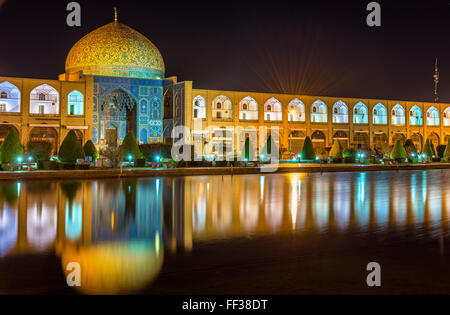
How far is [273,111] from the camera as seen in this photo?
1206 inches

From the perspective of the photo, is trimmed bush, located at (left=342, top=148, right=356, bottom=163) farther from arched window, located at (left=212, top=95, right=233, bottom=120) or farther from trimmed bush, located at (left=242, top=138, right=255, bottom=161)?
arched window, located at (left=212, top=95, right=233, bottom=120)

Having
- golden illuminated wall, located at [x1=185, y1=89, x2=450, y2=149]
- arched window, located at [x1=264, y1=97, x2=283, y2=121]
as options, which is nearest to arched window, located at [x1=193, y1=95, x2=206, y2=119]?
golden illuminated wall, located at [x1=185, y1=89, x2=450, y2=149]

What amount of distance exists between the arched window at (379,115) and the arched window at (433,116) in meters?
3.61

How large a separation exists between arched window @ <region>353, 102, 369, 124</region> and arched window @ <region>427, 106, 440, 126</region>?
5.06m

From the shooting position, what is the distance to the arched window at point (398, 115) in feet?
111

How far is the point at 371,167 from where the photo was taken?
19.2m

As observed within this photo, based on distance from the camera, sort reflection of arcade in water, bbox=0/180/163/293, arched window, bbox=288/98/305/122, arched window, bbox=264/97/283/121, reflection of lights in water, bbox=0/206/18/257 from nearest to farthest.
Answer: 1. reflection of arcade in water, bbox=0/180/163/293
2. reflection of lights in water, bbox=0/206/18/257
3. arched window, bbox=264/97/283/121
4. arched window, bbox=288/98/305/122

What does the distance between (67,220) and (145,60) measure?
22840 mm

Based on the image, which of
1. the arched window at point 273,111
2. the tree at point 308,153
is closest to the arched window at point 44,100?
the arched window at point 273,111

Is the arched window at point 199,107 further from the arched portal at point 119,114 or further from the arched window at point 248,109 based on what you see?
the arched portal at point 119,114

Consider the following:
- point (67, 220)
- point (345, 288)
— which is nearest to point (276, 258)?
point (345, 288)

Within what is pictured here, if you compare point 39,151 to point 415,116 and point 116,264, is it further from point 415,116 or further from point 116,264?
point 415,116

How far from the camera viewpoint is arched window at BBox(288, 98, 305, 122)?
30.8 m

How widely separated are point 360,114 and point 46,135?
1961cm
